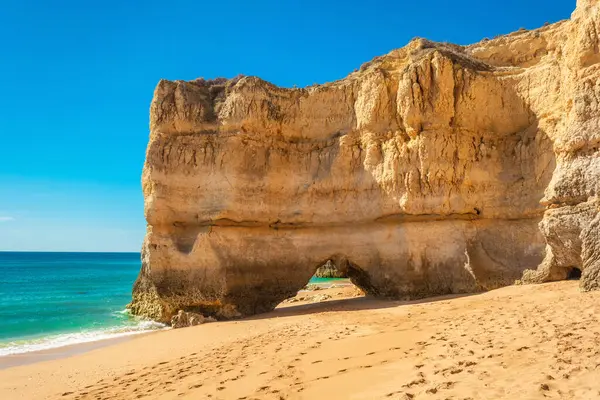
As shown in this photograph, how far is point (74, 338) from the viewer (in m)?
12.0

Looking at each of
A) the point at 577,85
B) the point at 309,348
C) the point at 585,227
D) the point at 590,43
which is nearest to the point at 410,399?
the point at 309,348

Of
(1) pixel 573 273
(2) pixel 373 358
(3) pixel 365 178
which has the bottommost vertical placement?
(2) pixel 373 358

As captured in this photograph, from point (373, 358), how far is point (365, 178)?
831 cm

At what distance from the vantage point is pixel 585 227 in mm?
8609

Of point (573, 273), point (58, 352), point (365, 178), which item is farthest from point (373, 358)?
point (365, 178)

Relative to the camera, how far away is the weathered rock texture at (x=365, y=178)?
1205cm

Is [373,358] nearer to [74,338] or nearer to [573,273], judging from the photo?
[573,273]

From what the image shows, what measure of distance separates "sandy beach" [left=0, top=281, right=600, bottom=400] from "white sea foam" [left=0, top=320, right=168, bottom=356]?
158cm

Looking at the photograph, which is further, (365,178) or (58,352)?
(365,178)

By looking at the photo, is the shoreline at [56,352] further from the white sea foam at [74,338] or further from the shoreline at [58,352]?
the white sea foam at [74,338]

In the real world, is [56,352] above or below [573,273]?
below

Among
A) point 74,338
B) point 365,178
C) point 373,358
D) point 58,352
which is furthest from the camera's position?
point 365,178

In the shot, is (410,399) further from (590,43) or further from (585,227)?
(590,43)

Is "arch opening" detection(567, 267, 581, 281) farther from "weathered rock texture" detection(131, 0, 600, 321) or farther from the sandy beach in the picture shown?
the sandy beach
